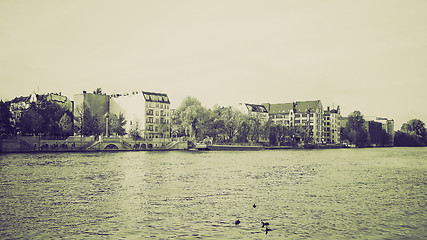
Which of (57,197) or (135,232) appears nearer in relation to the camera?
(135,232)

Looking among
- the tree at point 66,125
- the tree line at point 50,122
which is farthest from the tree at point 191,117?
the tree at point 66,125

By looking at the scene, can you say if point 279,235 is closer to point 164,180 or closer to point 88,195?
point 88,195

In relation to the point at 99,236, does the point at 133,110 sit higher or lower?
higher

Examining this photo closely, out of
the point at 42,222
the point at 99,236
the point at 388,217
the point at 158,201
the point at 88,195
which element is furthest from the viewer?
the point at 88,195

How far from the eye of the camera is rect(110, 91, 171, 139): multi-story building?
167625 mm

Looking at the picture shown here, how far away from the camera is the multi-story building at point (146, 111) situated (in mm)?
167625

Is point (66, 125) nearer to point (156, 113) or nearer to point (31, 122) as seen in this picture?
point (31, 122)

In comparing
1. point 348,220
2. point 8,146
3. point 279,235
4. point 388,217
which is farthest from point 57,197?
point 8,146

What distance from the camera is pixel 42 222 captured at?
72.9 ft

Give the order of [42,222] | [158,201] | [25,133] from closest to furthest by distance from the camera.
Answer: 1. [42,222]
2. [158,201]
3. [25,133]

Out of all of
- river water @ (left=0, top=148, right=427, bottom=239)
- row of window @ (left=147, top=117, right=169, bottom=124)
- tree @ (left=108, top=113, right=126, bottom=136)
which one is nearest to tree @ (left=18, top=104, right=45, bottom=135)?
tree @ (left=108, top=113, right=126, bottom=136)

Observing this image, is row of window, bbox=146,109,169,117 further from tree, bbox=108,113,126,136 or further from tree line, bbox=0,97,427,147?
tree, bbox=108,113,126,136

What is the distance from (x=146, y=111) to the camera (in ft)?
552

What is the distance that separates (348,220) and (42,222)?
1768cm
